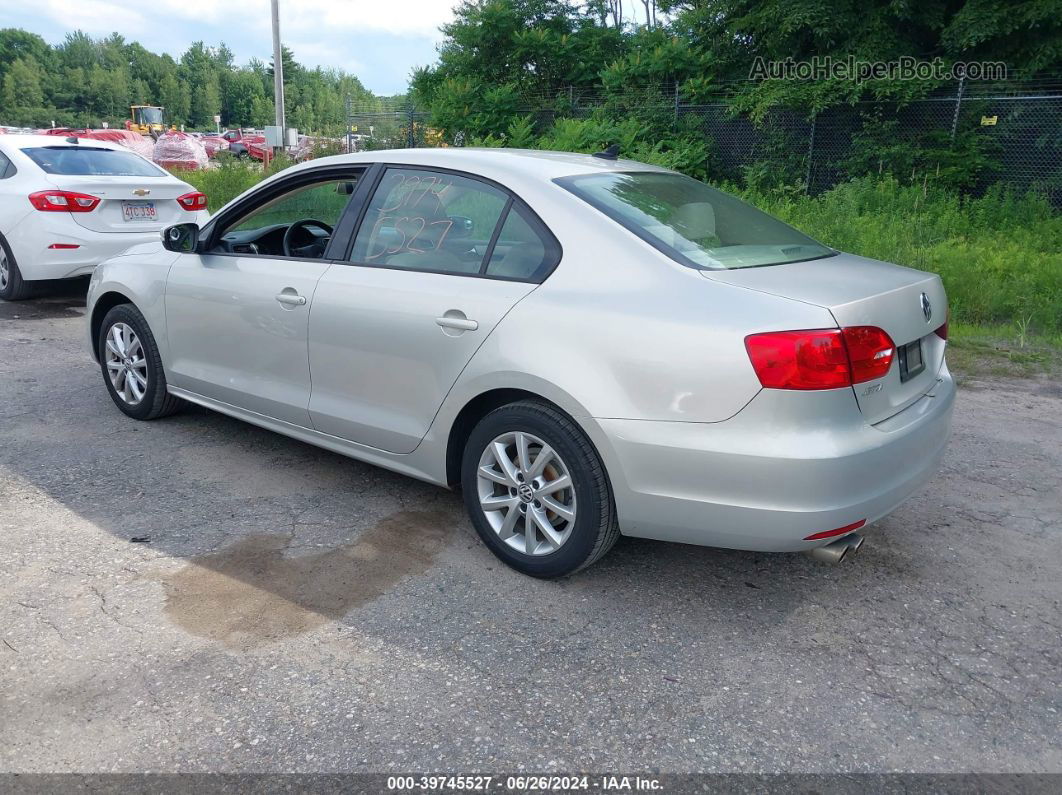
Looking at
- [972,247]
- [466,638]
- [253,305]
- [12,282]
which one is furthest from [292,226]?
[972,247]

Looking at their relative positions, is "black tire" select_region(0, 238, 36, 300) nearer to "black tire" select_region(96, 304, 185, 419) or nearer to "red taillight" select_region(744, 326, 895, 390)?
"black tire" select_region(96, 304, 185, 419)

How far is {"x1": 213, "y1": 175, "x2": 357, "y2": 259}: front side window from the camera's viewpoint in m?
4.57

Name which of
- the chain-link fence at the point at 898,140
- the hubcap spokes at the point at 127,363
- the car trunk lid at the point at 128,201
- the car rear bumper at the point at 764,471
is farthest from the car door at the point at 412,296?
the chain-link fence at the point at 898,140

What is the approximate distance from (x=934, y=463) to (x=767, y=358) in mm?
1073

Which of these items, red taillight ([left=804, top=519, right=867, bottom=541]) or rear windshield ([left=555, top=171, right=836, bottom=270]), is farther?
rear windshield ([left=555, top=171, right=836, bottom=270])

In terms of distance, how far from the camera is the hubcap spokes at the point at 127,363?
5438 mm

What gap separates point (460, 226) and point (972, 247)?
26.2 ft

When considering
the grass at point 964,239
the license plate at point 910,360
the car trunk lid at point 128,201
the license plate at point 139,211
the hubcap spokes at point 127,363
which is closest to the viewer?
the license plate at point 910,360

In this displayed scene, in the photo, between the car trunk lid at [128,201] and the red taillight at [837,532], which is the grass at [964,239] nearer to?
the red taillight at [837,532]

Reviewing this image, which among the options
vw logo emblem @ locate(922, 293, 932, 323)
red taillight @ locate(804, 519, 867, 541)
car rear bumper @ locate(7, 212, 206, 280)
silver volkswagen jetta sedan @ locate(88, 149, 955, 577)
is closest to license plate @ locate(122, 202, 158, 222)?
car rear bumper @ locate(7, 212, 206, 280)

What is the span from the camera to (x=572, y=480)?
3385 mm

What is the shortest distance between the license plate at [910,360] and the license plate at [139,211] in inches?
309

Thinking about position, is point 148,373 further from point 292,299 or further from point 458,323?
point 458,323

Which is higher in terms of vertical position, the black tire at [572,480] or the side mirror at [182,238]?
the side mirror at [182,238]
